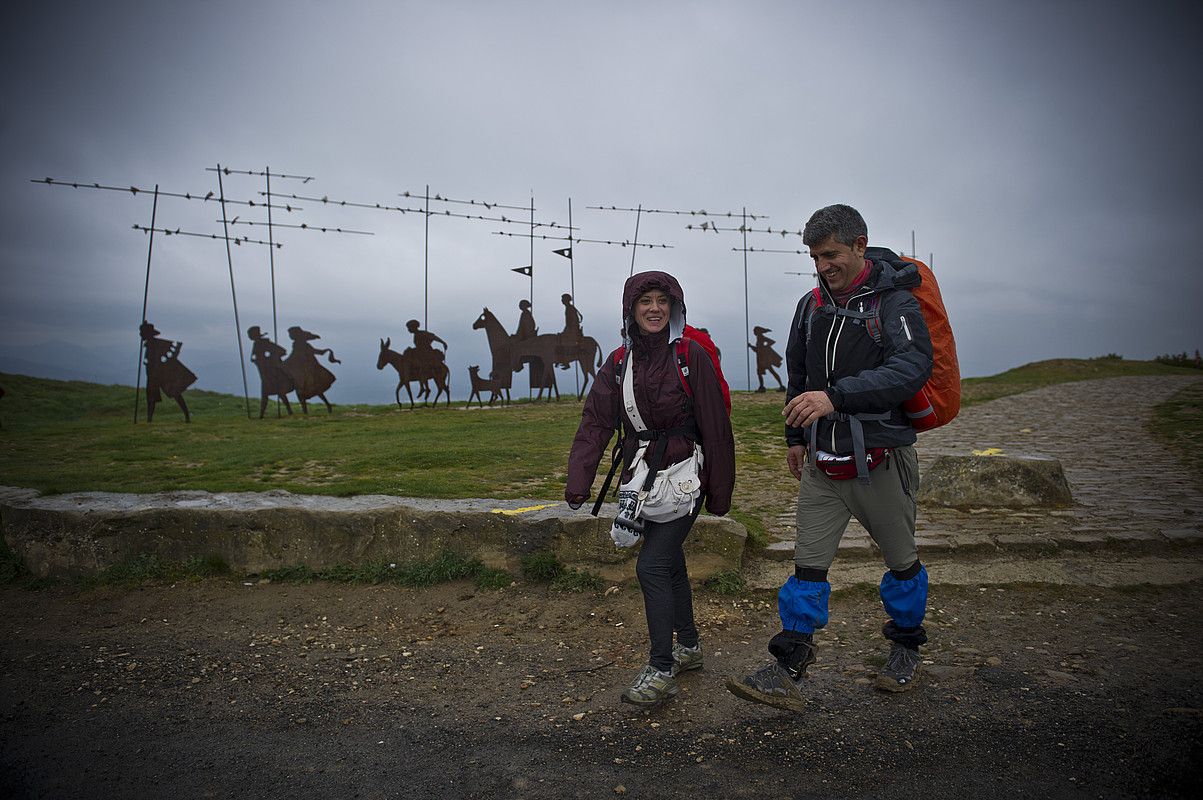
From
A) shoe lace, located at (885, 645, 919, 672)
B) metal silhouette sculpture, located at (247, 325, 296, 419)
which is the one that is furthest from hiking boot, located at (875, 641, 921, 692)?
metal silhouette sculpture, located at (247, 325, 296, 419)

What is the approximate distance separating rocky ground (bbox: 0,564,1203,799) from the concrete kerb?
13.9 inches

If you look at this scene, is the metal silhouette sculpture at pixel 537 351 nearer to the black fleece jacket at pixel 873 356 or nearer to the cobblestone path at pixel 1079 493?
the cobblestone path at pixel 1079 493

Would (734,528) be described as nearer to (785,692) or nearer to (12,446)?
(785,692)

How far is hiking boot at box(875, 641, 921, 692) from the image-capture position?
351 cm

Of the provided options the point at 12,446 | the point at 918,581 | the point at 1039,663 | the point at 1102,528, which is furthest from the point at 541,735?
the point at 12,446

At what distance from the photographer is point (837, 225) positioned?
131 inches

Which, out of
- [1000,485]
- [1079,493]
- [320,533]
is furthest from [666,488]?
[1079,493]

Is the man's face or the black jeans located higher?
the man's face

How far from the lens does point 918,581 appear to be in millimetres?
3508

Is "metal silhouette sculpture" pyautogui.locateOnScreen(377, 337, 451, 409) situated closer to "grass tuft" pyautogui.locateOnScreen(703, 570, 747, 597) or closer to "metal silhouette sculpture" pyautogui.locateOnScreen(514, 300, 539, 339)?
"metal silhouette sculpture" pyautogui.locateOnScreen(514, 300, 539, 339)

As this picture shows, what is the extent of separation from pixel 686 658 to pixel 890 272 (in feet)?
7.09

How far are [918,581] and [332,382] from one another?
15.3 metres

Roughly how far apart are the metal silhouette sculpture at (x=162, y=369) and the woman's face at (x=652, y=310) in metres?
14.5

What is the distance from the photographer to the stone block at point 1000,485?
270 inches
